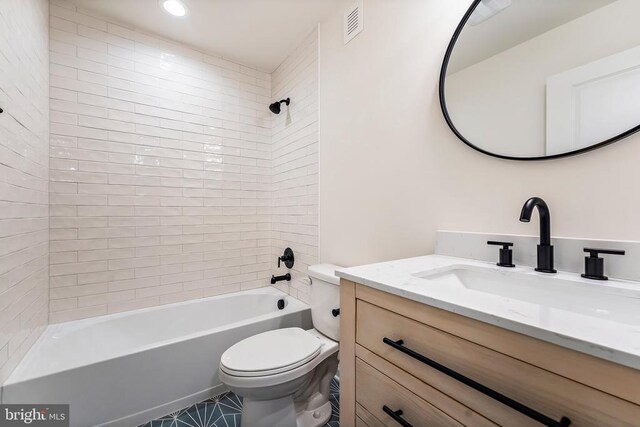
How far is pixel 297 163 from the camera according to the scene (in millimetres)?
2174

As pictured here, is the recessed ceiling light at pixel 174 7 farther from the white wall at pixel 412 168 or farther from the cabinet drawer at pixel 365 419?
the cabinet drawer at pixel 365 419

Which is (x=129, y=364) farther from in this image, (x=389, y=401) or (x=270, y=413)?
(x=389, y=401)

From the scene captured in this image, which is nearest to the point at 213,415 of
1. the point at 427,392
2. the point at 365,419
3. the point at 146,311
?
the point at 146,311

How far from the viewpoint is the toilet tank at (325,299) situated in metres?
1.46

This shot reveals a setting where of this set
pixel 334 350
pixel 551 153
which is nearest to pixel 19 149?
pixel 334 350

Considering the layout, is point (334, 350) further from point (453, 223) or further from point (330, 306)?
point (453, 223)

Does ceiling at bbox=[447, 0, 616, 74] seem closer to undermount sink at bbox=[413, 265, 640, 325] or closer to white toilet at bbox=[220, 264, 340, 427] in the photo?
undermount sink at bbox=[413, 265, 640, 325]

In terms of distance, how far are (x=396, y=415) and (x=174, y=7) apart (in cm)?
242

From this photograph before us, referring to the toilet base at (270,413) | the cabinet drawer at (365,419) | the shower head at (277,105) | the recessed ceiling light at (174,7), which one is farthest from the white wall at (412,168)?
the recessed ceiling light at (174,7)

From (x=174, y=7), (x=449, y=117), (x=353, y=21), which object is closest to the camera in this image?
(x=449, y=117)

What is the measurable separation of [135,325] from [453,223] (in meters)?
2.13

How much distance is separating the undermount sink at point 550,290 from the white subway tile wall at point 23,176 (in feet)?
5.62

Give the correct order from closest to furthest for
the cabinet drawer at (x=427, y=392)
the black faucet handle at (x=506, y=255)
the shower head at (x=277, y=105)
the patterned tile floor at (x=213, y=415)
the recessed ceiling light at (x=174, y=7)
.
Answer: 1. the cabinet drawer at (x=427, y=392)
2. the black faucet handle at (x=506, y=255)
3. the patterned tile floor at (x=213, y=415)
4. the recessed ceiling light at (x=174, y=7)
5. the shower head at (x=277, y=105)

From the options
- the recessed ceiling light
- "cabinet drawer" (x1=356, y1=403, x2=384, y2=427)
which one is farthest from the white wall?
the recessed ceiling light
